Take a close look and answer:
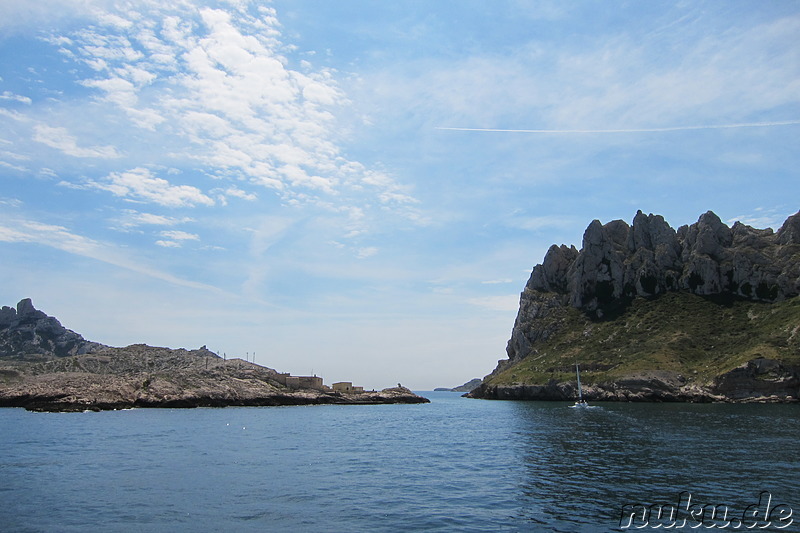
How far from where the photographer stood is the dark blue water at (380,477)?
30422mm

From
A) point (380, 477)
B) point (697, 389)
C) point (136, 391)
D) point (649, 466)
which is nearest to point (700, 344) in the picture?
point (697, 389)

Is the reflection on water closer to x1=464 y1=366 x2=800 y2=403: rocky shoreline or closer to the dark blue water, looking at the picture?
the dark blue water

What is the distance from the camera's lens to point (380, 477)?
4406 centimetres

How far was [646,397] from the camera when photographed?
15762 centimetres

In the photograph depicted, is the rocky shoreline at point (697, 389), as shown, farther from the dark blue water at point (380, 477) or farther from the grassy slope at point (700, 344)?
the dark blue water at point (380, 477)

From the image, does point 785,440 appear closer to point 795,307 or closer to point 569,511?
point 569,511

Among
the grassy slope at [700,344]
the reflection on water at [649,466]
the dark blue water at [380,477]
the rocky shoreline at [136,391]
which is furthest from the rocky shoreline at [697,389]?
the rocky shoreline at [136,391]

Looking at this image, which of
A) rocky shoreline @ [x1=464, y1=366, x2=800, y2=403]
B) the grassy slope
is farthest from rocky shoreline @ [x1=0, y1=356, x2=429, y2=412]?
the grassy slope

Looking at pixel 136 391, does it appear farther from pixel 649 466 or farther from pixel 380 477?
pixel 649 466

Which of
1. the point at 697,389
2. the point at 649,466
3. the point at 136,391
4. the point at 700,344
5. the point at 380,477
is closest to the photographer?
the point at 380,477

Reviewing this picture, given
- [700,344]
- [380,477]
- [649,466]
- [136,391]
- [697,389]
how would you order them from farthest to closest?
[700,344]
[136,391]
[697,389]
[649,466]
[380,477]

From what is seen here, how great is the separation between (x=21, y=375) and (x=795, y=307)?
929ft

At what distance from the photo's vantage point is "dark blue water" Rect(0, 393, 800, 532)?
3042 centimetres

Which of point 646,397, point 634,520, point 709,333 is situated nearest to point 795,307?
point 709,333
